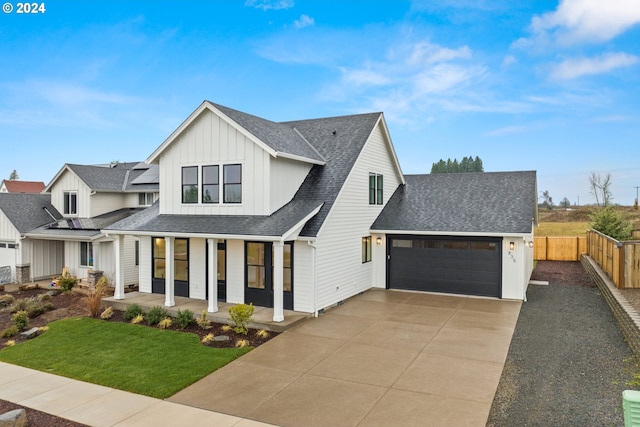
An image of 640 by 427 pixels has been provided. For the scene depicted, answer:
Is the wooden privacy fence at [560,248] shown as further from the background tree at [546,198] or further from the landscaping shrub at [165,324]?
the background tree at [546,198]

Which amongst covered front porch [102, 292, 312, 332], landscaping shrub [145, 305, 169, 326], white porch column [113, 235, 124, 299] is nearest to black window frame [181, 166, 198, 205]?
white porch column [113, 235, 124, 299]

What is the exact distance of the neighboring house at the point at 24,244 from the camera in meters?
20.1

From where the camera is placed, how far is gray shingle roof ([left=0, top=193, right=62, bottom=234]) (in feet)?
66.8

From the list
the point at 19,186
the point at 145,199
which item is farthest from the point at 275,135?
the point at 19,186

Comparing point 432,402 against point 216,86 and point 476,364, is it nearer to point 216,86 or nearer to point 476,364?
point 476,364

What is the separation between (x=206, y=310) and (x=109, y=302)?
3963 mm

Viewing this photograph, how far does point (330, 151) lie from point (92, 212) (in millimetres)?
13646

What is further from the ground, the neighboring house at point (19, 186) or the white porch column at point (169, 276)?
the neighboring house at point (19, 186)

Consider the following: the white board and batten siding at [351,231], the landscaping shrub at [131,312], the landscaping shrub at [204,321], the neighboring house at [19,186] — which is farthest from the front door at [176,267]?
the neighboring house at [19,186]

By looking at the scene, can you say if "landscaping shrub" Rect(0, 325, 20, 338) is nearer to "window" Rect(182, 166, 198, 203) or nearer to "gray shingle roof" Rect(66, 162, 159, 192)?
"window" Rect(182, 166, 198, 203)

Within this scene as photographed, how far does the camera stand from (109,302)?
13625 millimetres

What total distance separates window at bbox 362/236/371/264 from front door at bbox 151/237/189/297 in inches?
263

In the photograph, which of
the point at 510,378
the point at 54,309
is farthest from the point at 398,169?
the point at 54,309

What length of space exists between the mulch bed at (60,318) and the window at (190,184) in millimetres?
4320
